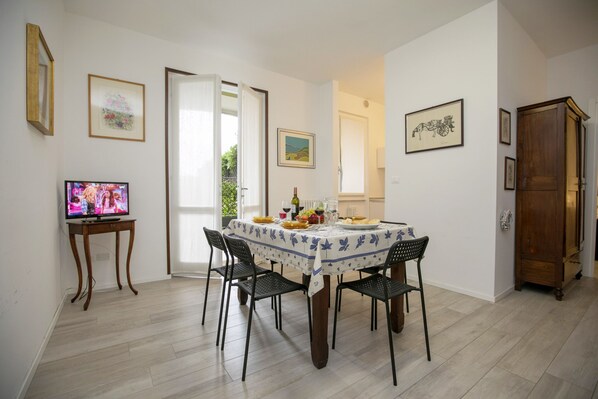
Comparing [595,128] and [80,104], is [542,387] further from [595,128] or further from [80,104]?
[80,104]

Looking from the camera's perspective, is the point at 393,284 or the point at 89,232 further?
the point at 89,232

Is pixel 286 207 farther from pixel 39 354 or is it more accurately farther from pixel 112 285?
pixel 112 285

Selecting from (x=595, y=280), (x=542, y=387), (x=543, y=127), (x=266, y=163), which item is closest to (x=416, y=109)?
(x=543, y=127)

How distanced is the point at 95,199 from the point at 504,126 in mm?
4307

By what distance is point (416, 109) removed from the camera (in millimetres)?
3488

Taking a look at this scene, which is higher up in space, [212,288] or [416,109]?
[416,109]

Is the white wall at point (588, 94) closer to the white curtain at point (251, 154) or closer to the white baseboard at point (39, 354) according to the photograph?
the white curtain at point (251, 154)

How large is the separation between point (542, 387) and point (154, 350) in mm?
2423

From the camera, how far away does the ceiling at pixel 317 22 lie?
2879 mm

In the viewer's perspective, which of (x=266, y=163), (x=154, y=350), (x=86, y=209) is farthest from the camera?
(x=266, y=163)

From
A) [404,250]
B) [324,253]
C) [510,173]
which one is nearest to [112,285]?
[324,253]

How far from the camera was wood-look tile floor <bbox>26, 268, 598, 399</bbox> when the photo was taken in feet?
5.15

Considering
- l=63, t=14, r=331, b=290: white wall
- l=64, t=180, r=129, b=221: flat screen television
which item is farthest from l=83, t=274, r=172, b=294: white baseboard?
l=64, t=180, r=129, b=221: flat screen television

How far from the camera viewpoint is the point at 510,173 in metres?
3.04
